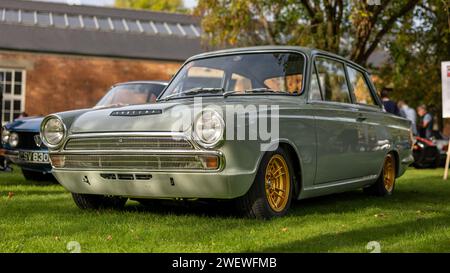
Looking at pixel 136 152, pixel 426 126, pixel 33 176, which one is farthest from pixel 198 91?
pixel 426 126

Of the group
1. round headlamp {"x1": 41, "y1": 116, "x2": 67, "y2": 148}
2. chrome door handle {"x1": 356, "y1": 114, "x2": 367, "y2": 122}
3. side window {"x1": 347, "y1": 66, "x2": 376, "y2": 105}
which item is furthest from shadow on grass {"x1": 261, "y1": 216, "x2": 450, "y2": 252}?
round headlamp {"x1": 41, "y1": 116, "x2": 67, "y2": 148}

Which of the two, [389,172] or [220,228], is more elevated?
[389,172]

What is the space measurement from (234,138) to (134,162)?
0.91 m

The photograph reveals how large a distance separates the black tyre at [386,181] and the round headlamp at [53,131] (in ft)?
13.0

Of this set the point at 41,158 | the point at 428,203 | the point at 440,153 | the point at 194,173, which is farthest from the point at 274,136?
the point at 440,153

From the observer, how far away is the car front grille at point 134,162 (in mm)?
4805

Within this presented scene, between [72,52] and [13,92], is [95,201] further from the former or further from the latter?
[72,52]

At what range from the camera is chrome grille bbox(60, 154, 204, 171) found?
4.81 metres

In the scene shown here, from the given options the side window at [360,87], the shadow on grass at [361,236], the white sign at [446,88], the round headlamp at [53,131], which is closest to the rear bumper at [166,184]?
the round headlamp at [53,131]

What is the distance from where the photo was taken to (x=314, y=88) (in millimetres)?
6059

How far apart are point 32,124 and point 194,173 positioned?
474cm

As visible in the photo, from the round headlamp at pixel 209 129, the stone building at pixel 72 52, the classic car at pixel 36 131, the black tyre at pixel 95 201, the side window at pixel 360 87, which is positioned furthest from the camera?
the stone building at pixel 72 52

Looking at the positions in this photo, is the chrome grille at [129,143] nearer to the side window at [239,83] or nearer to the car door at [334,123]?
the side window at [239,83]
